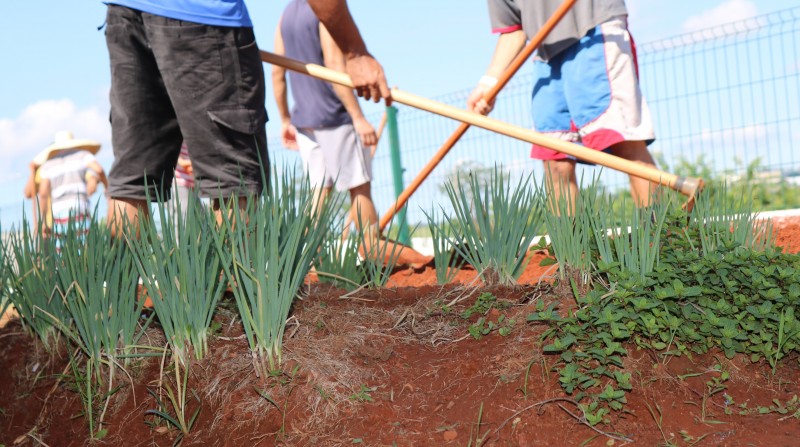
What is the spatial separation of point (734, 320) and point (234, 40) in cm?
178

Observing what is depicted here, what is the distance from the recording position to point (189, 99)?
253cm

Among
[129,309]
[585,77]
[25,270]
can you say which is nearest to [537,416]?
[129,309]

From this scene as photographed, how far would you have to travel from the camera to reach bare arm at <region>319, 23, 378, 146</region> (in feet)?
14.0

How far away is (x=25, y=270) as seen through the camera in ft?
8.36

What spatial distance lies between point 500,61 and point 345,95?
38.4 inches

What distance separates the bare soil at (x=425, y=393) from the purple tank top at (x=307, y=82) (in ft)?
8.68

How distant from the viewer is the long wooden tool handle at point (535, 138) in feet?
9.80

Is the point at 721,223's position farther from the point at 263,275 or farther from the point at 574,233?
the point at 263,275

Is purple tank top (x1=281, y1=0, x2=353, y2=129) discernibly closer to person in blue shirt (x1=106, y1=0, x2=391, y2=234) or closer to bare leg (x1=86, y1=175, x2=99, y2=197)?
person in blue shirt (x1=106, y1=0, x2=391, y2=234)

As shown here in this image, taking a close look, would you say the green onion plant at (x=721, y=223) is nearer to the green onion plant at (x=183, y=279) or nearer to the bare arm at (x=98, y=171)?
the green onion plant at (x=183, y=279)

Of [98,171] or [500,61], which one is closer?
[500,61]

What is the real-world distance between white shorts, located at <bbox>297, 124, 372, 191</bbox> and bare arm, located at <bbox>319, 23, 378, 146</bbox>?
1.13 ft

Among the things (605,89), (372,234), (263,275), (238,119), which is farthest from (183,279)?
(605,89)

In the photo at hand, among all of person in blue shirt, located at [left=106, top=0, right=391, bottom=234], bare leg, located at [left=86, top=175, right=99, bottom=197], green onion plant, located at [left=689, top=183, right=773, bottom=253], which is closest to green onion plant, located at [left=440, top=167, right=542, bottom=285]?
green onion plant, located at [left=689, top=183, right=773, bottom=253]
